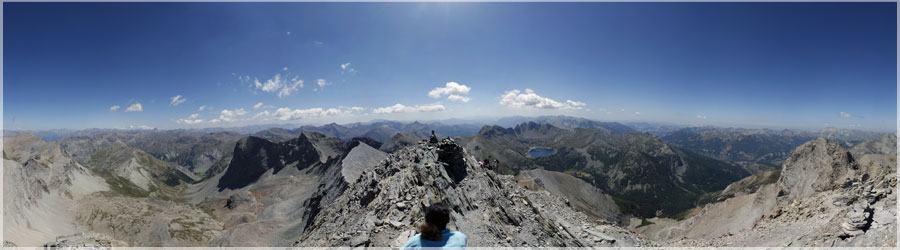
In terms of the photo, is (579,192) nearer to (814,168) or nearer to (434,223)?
(814,168)

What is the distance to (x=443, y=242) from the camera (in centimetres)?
615

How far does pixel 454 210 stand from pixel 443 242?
54.7 feet

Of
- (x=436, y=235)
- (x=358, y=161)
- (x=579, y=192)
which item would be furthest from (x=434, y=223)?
(x=579, y=192)

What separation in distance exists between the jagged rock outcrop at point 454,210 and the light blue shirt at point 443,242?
30.8 ft

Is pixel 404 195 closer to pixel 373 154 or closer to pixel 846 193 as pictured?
pixel 846 193

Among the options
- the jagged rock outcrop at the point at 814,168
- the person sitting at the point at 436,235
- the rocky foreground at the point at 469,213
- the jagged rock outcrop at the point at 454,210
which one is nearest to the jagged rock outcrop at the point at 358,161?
the rocky foreground at the point at 469,213

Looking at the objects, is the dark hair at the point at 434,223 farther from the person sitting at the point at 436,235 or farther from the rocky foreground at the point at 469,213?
the rocky foreground at the point at 469,213

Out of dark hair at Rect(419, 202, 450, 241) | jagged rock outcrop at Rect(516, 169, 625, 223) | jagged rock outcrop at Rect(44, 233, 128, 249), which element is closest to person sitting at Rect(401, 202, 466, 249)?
dark hair at Rect(419, 202, 450, 241)

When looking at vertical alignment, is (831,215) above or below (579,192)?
above

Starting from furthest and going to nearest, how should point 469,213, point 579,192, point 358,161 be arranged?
point 579,192 < point 358,161 < point 469,213

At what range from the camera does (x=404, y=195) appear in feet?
76.5

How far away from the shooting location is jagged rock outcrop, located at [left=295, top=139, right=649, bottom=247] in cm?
1903

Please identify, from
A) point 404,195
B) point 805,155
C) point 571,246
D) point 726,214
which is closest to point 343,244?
point 404,195

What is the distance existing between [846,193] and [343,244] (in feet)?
132
